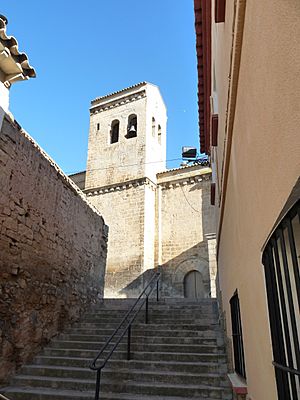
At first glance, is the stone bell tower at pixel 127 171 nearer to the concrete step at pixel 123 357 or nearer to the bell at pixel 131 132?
the bell at pixel 131 132

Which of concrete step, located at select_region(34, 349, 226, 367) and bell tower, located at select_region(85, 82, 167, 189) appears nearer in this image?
concrete step, located at select_region(34, 349, 226, 367)

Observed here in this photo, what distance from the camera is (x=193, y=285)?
15.3 metres

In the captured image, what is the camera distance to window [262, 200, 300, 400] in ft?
4.46

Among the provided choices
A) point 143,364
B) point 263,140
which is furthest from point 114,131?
point 263,140

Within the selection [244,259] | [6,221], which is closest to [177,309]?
[6,221]

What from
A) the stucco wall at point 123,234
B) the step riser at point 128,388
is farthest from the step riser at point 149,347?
the stucco wall at point 123,234

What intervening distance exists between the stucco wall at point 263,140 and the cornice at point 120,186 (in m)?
14.7

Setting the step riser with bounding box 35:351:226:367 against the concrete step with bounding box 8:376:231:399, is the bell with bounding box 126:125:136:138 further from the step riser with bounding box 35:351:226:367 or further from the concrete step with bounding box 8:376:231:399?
the concrete step with bounding box 8:376:231:399

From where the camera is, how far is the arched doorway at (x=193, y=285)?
49.3 ft

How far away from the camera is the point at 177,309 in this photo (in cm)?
778

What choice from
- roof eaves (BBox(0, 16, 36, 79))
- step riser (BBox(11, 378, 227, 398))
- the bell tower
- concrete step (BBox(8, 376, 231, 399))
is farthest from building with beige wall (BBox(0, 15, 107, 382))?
the bell tower

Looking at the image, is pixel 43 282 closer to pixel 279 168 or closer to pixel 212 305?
pixel 212 305

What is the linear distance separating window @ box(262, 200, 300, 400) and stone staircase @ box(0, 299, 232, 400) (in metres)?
3.53

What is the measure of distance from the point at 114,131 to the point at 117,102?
179 cm
